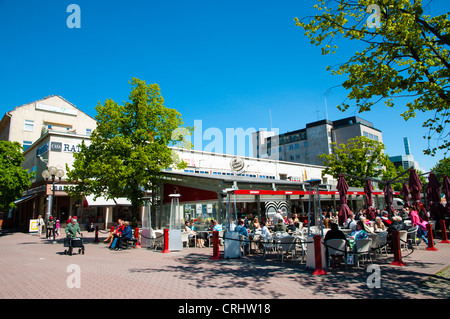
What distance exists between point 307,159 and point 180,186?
62116 mm

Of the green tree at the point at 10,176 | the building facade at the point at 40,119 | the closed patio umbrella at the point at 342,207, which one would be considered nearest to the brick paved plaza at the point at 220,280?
the closed patio umbrella at the point at 342,207

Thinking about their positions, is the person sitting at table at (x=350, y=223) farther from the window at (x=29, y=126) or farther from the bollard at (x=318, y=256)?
the window at (x=29, y=126)

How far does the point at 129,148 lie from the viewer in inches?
717

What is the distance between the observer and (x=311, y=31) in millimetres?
10141

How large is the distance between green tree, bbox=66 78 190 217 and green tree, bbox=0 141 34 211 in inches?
483

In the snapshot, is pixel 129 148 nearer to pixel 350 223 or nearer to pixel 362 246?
pixel 350 223

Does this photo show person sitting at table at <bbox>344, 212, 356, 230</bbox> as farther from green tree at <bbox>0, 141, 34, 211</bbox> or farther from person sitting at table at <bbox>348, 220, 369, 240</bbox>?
green tree at <bbox>0, 141, 34, 211</bbox>

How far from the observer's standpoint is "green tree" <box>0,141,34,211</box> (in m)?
26.8

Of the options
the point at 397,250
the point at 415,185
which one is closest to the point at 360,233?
the point at 397,250

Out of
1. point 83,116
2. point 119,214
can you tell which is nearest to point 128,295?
point 119,214

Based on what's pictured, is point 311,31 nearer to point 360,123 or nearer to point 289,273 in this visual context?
point 289,273

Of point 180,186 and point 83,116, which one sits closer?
point 180,186

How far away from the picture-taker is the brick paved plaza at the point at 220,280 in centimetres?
640

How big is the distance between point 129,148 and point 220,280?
12395 millimetres
